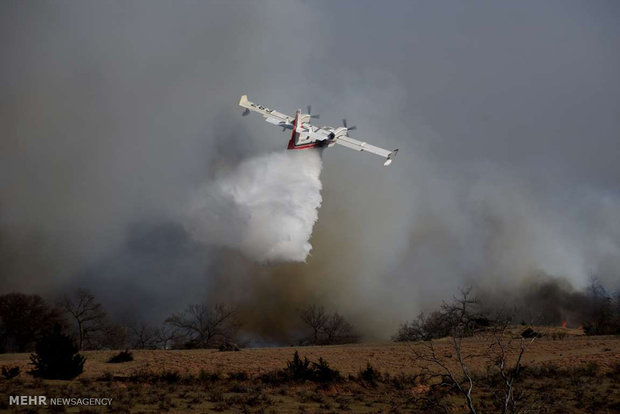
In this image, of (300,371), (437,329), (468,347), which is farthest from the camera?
(437,329)

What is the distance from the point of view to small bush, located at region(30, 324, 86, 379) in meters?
47.7

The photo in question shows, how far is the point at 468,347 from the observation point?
6462 centimetres

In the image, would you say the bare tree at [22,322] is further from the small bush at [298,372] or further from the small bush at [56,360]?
the small bush at [298,372]

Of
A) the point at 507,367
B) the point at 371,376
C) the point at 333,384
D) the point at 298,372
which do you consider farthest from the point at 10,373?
the point at 507,367

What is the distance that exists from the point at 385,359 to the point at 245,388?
21716 mm

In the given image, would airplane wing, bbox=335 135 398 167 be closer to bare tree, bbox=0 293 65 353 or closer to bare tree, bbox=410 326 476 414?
bare tree, bbox=410 326 476 414

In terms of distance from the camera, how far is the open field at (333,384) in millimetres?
36969

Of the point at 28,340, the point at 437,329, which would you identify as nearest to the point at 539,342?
the point at 437,329

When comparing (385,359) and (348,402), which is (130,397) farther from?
(385,359)

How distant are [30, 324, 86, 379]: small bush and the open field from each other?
1.47 meters

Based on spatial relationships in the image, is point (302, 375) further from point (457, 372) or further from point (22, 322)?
point (22, 322)

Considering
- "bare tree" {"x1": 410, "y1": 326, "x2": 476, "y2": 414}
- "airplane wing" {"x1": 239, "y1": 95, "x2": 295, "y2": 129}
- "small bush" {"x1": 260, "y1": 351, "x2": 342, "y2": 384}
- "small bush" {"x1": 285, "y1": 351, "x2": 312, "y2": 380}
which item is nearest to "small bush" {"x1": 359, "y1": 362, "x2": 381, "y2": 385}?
"small bush" {"x1": 260, "y1": 351, "x2": 342, "y2": 384}

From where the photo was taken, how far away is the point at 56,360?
4788cm

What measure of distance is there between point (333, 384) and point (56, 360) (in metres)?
25.3
